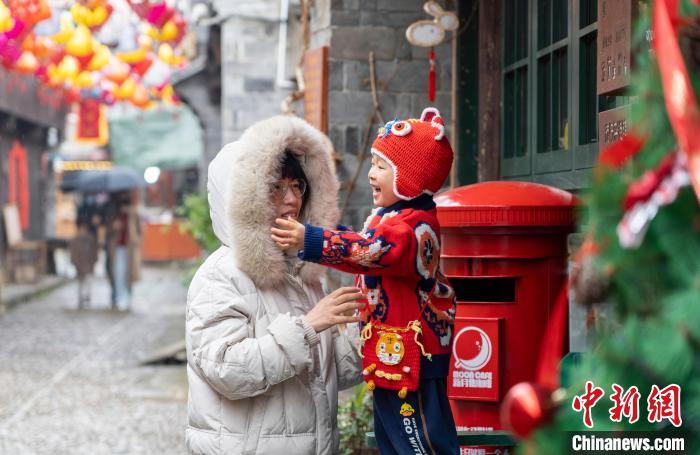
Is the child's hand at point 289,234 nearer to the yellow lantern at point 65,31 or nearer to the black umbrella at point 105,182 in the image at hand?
the yellow lantern at point 65,31

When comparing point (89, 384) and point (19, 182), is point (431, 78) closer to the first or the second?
point (89, 384)

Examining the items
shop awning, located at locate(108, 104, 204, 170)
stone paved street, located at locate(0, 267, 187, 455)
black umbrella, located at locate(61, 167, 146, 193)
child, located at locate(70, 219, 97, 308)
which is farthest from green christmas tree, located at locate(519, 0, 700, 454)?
shop awning, located at locate(108, 104, 204, 170)

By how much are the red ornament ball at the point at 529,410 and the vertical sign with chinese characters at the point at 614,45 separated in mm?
2478

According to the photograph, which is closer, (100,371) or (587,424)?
(587,424)

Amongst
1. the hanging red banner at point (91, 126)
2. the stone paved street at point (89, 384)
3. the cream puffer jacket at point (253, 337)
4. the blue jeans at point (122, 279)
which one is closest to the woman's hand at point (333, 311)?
the cream puffer jacket at point (253, 337)

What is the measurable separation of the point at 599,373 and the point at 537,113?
4.92 m

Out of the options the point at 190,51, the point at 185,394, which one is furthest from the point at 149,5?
the point at 190,51

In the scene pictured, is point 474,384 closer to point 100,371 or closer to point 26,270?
point 100,371

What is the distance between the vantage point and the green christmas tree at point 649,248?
1.25 metres

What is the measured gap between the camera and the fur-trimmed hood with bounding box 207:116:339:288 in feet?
10.3

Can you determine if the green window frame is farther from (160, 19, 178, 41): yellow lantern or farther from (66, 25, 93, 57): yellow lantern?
(160, 19, 178, 41): yellow lantern

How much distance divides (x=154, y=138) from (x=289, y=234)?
2355 centimetres

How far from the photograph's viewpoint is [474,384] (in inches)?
169

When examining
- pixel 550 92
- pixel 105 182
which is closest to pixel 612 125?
pixel 550 92
